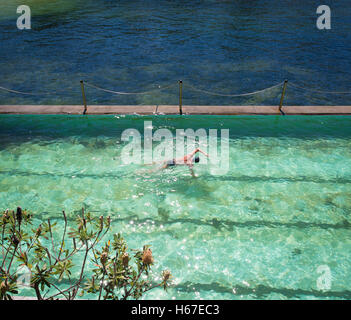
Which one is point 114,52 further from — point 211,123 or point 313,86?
point 313,86

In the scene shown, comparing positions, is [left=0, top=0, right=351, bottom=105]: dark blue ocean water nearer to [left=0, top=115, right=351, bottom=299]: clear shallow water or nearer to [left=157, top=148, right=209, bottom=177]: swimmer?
[left=0, top=115, right=351, bottom=299]: clear shallow water

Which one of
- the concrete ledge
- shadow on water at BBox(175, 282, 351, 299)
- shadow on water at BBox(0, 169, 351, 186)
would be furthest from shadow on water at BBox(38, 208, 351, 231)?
the concrete ledge

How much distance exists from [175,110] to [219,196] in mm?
4037

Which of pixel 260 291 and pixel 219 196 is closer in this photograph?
pixel 260 291

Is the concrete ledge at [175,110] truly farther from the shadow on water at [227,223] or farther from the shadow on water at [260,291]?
the shadow on water at [260,291]

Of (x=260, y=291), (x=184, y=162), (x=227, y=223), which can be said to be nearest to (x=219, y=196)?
(x=227, y=223)

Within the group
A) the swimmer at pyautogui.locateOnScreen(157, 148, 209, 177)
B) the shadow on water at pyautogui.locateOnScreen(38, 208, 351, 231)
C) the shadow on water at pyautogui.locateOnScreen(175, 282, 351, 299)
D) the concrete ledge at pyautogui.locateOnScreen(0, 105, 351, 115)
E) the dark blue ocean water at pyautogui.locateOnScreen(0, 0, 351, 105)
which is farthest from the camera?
the dark blue ocean water at pyautogui.locateOnScreen(0, 0, 351, 105)

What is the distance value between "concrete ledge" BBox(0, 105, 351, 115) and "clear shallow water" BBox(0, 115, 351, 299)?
0.72ft

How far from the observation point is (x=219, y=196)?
698cm

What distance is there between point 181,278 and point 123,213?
2.03 m

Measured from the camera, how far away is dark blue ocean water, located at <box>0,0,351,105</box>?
1166cm

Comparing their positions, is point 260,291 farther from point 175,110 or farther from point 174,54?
point 174,54

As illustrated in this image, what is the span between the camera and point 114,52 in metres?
16.1

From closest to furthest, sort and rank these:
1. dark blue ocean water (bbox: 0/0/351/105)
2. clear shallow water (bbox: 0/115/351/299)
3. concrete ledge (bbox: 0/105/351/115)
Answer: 1. clear shallow water (bbox: 0/115/351/299)
2. concrete ledge (bbox: 0/105/351/115)
3. dark blue ocean water (bbox: 0/0/351/105)
